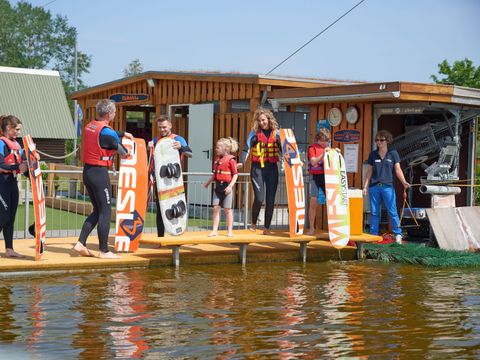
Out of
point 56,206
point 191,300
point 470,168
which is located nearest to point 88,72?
point 56,206

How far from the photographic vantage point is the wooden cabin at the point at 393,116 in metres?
13.4

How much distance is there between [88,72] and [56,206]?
7270cm

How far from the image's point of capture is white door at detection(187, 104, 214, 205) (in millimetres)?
18594

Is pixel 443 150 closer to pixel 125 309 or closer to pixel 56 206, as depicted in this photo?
pixel 125 309

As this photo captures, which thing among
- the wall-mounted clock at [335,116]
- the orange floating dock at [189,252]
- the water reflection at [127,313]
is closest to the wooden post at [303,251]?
the orange floating dock at [189,252]

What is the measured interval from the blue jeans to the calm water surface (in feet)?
7.03

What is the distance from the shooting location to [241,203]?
1736cm

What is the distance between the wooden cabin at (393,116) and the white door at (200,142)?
308 centimetres

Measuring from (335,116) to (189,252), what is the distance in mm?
4492

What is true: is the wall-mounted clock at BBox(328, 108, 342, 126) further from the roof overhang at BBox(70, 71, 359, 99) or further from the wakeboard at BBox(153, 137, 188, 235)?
the wakeboard at BBox(153, 137, 188, 235)

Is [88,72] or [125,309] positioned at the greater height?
[88,72]

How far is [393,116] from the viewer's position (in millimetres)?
15742

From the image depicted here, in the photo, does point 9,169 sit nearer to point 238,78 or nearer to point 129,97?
point 238,78

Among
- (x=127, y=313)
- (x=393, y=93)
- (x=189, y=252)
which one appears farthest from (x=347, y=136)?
(x=127, y=313)
